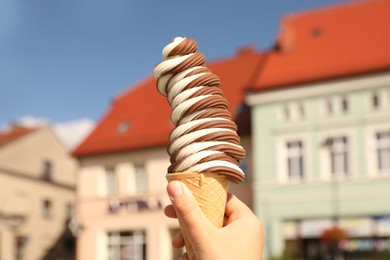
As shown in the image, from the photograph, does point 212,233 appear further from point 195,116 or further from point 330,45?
point 330,45

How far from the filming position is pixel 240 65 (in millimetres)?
35562

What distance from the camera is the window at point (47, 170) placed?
48.0 metres

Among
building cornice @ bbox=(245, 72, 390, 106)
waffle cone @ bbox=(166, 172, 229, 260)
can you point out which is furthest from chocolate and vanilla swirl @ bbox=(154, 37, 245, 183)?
building cornice @ bbox=(245, 72, 390, 106)

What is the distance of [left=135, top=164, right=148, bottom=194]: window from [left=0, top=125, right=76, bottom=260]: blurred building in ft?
34.0

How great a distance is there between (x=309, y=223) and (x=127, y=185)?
10235mm

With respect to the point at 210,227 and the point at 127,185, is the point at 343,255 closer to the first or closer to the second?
the point at 127,185

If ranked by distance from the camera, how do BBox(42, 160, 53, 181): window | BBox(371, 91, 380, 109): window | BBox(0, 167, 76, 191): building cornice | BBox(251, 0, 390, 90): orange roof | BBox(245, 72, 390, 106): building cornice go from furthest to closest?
BBox(42, 160, 53, 181): window < BBox(0, 167, 76, 191): building cornice < BBox(251, 0, 390, 90): orange roof < BBox(245, 72, 390, 106): building cornice < BBox(371, 91, 380, 109): window

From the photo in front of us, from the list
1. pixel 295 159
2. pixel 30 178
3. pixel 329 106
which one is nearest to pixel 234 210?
pixel 329 106

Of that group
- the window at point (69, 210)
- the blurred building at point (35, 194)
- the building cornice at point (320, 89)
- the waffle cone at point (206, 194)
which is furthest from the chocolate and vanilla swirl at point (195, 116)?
the window at point (69, 210)

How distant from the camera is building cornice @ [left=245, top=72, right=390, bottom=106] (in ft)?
88.5

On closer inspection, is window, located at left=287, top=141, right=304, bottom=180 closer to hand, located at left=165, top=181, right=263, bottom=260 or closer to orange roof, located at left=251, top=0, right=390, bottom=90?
orange roof, located at left=251, top=0, right=390, bottom=90

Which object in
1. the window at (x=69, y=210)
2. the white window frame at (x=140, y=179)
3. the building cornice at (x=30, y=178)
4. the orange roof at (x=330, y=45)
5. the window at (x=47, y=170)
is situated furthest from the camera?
the window at (x=69, y=210)

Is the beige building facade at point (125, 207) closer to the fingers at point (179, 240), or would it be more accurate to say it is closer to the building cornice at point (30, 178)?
the building cornice at point (30, 178)

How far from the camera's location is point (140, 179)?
3381 centimetres
